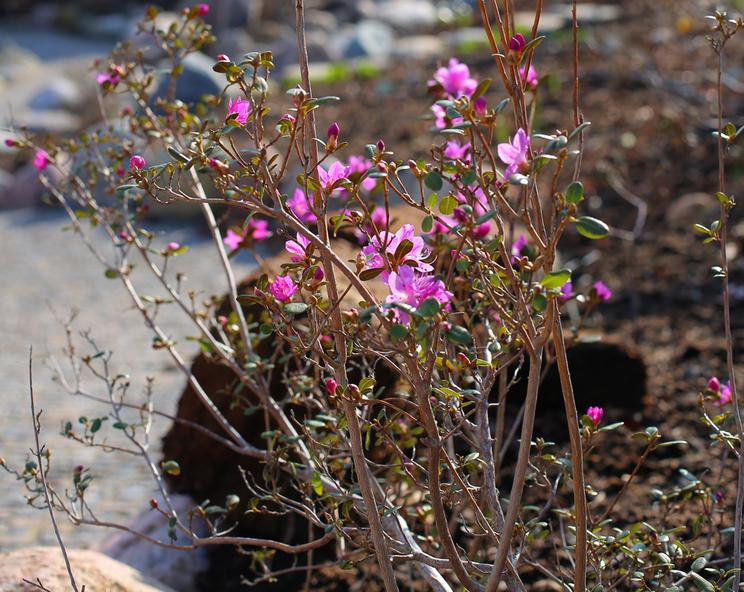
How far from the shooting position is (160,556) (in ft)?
9.14

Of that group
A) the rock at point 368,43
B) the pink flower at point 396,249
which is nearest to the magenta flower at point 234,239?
the pink flower at point 396,249

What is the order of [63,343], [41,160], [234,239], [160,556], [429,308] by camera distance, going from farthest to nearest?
[63,343]
[160,556]
[41,160]
[234,239]
[429,308]

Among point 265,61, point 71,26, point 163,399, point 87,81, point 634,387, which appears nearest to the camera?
point 265,61

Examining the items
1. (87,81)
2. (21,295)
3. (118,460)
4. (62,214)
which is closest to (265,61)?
(118,460)

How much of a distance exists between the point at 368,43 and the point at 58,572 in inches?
374

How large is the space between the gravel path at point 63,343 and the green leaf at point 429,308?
1507 mm

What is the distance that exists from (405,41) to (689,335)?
7905mm

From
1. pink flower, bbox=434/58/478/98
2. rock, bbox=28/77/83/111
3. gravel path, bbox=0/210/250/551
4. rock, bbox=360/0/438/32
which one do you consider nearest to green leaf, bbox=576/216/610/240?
pink flower, bbox=434/58/478/98

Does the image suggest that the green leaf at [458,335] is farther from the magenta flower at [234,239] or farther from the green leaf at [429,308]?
the magenta flower at [234,239]

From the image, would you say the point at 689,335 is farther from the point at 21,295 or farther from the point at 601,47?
the point at 601,47

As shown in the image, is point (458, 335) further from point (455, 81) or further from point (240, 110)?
point (455, 81)

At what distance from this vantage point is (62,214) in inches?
290

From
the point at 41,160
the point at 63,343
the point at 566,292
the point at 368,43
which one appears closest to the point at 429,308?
the point at 566,292

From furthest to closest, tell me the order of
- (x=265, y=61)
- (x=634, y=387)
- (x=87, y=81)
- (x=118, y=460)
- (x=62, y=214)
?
(x=87, y=81) < (x=62, y=214) < (x=118, y=460) < (x=634, y=387) < (x=265, y=61)
